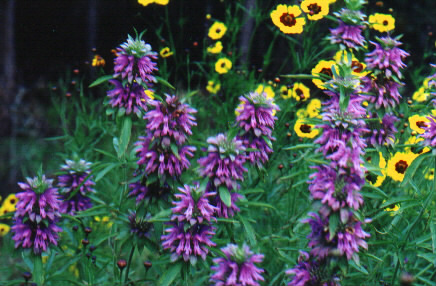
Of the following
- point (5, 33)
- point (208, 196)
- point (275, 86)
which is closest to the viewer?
point (208, 196)

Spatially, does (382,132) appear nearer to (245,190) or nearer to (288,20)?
(245,190)

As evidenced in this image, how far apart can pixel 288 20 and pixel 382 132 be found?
125cm

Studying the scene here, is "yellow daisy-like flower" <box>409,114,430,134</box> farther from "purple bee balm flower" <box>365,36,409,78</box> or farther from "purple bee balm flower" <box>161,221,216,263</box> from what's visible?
"purple bee balm flower" <box>161,221,216,263</box>

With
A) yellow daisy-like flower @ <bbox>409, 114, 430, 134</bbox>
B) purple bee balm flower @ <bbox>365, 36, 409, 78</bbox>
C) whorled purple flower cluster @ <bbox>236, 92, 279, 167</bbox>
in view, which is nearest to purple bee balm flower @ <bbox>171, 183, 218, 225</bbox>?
whorled purple flower cluster @ <bbox>236, 92, 279, 167</bbox>

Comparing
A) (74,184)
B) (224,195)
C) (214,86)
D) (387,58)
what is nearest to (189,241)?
(224,195)

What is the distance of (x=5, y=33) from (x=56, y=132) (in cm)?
192

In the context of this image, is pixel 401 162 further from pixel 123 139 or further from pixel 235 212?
pixel 123 139

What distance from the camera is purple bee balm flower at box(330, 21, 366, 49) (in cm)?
301

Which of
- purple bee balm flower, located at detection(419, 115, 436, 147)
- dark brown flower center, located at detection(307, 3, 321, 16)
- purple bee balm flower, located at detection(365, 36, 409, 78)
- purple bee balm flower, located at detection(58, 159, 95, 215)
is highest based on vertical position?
dark brown flower center, located at detection(307, 3, 321, 16)

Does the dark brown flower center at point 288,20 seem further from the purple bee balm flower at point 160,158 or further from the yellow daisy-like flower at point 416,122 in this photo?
the purple bee balm flower at point 160,158

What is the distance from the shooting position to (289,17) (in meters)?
3.56

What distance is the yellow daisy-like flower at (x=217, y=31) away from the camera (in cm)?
408

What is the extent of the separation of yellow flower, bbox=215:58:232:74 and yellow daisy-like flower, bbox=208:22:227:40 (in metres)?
0.27

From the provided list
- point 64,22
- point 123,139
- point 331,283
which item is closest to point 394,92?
point 331,283
